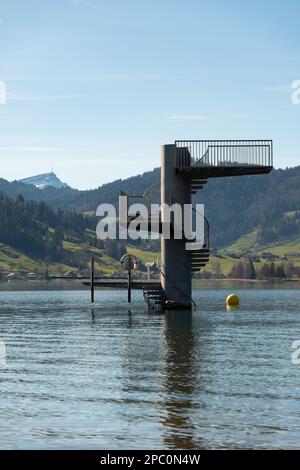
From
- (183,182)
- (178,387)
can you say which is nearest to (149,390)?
(178,387)

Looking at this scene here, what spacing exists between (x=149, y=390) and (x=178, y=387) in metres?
1.33

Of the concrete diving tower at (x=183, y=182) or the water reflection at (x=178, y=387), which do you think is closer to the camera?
the water reflection at (x=178, y=387)

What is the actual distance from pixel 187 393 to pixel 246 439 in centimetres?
763

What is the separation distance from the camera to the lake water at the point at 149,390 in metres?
25.7

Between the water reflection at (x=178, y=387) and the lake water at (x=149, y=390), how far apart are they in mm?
36

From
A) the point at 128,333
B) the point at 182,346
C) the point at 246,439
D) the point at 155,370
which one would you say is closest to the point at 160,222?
the point at 128,333

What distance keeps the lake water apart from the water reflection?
0.12 feet

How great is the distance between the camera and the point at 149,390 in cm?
3338

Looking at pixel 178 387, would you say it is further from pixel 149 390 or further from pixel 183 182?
pixel 183 182

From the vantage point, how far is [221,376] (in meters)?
37.3

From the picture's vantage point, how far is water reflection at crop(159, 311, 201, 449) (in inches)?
1010

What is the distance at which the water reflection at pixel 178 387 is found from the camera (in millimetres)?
25656

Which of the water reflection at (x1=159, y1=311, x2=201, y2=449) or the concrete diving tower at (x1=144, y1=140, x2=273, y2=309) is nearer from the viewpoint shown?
the water reflection at (x1=159, y1=311, x2=201, y2=449)
